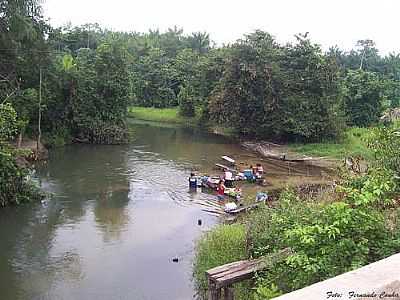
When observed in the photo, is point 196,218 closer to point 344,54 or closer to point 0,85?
point 0,85

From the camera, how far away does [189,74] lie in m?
47.4

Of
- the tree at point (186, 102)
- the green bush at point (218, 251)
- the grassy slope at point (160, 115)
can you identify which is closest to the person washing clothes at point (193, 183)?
the green bush at point (218, 251)

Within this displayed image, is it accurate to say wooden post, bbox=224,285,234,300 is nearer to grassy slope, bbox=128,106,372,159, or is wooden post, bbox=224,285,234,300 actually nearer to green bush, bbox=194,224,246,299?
green bush, bbox=194,224,246,299

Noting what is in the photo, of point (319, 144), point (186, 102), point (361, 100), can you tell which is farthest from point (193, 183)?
point (186, 102)

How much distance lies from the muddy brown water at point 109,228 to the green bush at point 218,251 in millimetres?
1014

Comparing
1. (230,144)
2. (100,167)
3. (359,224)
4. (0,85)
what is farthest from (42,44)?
(359,224)

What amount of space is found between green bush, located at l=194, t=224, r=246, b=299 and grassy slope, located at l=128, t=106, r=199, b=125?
102 ft

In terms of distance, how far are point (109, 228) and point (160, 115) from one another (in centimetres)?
2975

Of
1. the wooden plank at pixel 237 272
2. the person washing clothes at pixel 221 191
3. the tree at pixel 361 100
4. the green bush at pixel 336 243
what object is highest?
the tree at pixel 361 100

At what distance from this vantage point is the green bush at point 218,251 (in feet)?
29.7

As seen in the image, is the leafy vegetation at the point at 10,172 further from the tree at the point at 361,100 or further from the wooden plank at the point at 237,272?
the tree at the point at 361,100

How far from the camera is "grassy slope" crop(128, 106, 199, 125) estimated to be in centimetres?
4200

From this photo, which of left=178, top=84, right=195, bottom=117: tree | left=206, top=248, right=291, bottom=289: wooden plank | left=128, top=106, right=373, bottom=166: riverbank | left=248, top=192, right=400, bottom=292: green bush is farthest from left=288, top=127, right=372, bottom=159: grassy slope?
left=248, top=192, right=400, bottom=292: green bush

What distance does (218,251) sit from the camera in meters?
9.42
